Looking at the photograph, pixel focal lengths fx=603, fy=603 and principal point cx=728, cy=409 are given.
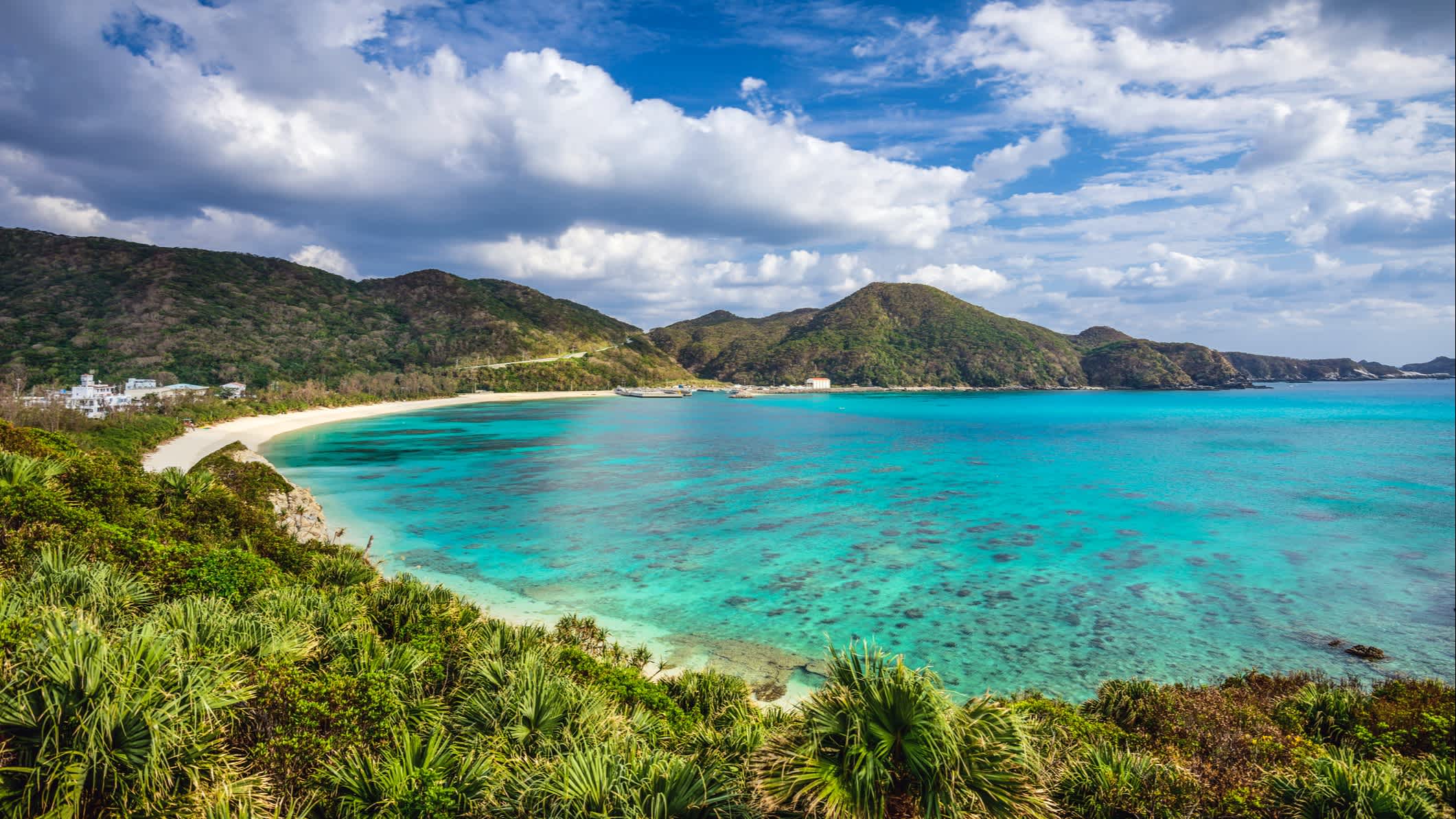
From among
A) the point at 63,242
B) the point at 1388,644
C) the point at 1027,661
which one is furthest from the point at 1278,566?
the point at 63,242

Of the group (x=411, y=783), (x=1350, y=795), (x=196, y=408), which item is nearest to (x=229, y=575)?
(x=411, y=783)

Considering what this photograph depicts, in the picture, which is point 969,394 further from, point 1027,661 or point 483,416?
point 1027,661

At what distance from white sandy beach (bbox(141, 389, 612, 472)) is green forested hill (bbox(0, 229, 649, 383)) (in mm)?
23622

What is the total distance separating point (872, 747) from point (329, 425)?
296 ft

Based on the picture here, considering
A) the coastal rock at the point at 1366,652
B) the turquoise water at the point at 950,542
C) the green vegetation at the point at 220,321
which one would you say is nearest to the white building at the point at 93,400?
the green vegetation at the point at 220,321

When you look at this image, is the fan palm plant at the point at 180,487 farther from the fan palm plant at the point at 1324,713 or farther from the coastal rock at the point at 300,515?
the fan palm plant at the point at 1324,713

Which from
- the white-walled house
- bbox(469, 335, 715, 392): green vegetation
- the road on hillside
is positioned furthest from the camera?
the road on hillside

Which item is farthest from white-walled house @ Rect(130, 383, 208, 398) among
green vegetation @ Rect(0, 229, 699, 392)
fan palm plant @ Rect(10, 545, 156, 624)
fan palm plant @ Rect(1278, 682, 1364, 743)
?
fan palm plant @ Rect(1278, 682, 1364, 743)

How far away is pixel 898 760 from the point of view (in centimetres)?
462

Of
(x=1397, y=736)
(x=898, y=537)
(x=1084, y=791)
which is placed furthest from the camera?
(x=898, y=537)

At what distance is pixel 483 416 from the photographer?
94.8 metres

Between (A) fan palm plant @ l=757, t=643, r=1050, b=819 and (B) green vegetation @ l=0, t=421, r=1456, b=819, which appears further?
(B) green vegetation @ l=0, t=421, r=1456, b=819

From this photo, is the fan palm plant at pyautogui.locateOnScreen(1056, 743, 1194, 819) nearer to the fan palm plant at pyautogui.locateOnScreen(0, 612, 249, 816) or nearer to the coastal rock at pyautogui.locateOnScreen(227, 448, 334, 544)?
the fan palm plant at pyautogui.locateOnScreen(0, 612, 249, 816)

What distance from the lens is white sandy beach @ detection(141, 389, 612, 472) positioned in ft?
128
